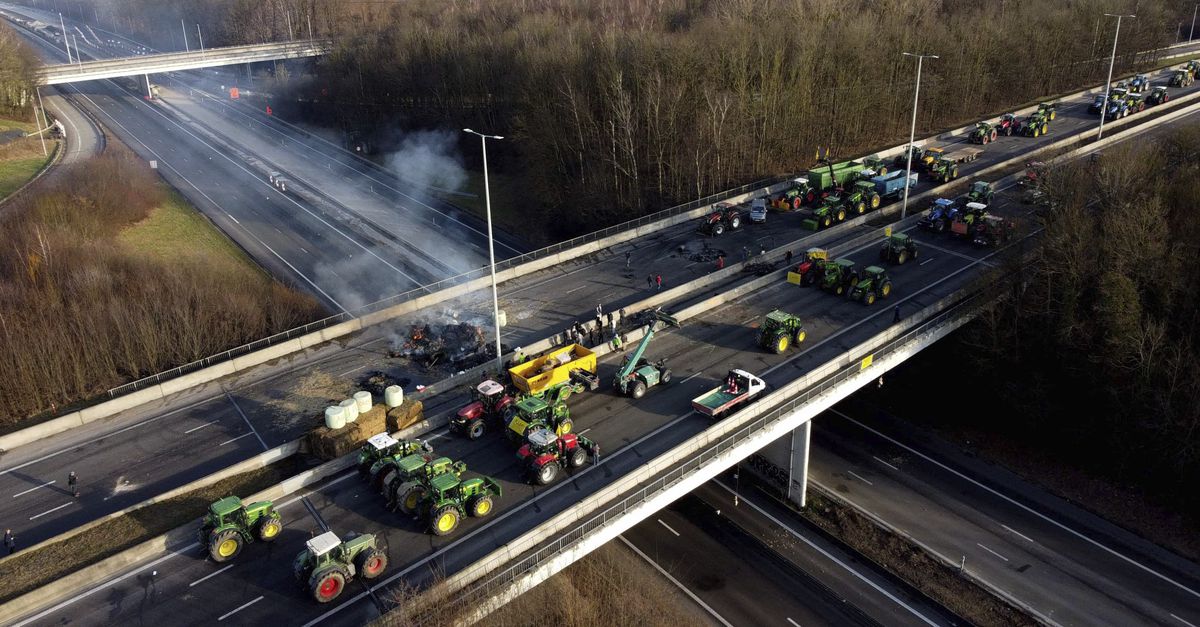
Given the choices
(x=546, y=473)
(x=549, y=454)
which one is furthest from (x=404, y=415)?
(x=546, y=473)

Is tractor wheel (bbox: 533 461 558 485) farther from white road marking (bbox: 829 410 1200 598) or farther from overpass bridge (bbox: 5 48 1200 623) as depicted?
white road marking (bbox: 829 410 1200 598)

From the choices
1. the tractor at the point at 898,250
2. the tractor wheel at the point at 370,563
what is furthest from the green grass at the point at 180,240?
the tractor at the point at 898,250

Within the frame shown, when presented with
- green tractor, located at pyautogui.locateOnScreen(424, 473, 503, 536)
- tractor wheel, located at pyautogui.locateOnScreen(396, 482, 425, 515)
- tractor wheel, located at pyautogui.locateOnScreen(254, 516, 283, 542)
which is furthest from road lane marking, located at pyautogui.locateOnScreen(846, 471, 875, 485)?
tractor wheel, located at pyautogui.locateOnScreen(254, 516, 283, 542)

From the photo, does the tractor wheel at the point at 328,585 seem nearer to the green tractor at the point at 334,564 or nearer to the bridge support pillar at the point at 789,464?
the green tractor at the point at 334,564

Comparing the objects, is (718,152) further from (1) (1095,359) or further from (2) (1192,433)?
(2) (1192,433)

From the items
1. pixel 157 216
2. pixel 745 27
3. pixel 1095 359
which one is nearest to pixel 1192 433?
pixel 1095 359

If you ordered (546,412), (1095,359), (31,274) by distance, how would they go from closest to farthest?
(546,412) < (1095,359) < (31,274)

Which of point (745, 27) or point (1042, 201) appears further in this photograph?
point (745, 27)
